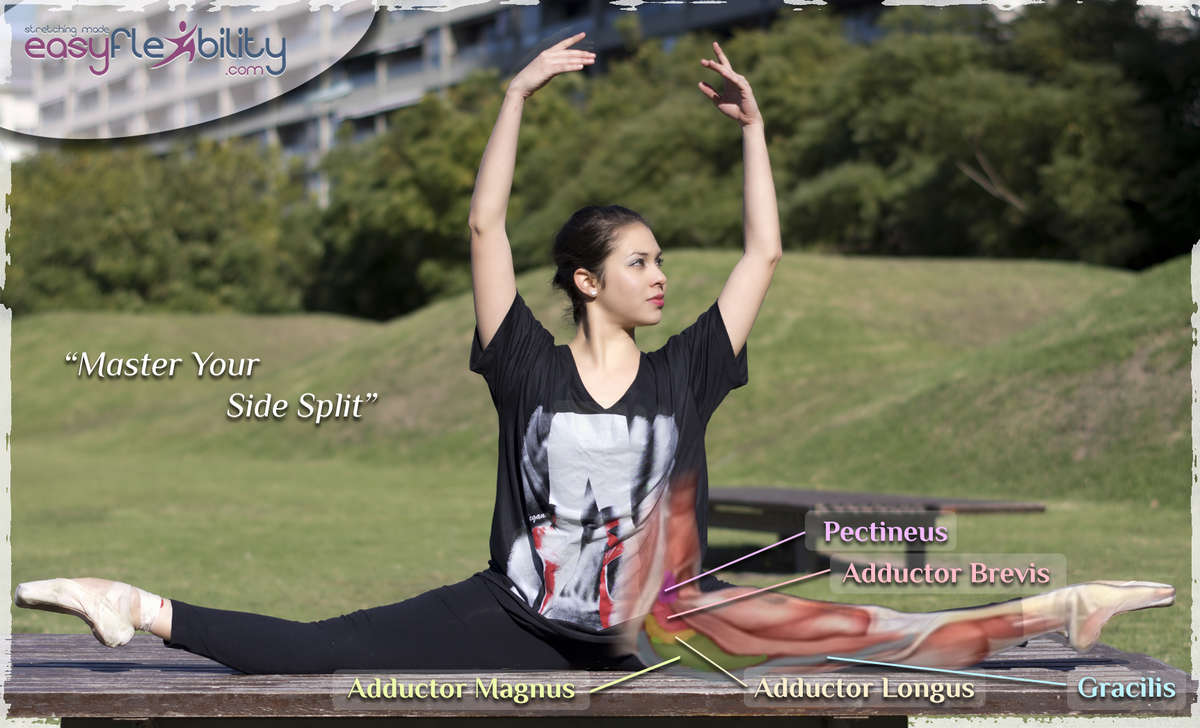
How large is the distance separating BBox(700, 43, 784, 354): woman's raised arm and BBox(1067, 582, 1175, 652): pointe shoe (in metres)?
1.05

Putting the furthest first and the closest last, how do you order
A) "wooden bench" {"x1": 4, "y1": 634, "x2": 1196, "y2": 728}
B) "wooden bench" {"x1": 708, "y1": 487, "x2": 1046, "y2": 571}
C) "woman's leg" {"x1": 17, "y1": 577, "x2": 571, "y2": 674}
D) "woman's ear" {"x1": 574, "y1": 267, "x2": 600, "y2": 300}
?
"wooden bench" {"x1": 708, "y1": 487, "x2": 1046, "y2": 571}
"woman's ear" {"x1": 574, "y1": 267, "x2": 600, "y2": 300}
"woman's leg" {"x1": 17, "y1": 577, "x2": 571, "y2": 674}
"wooden bench" {"x1": 4, "y1": 634, "x2": 1196, "y2": 728}

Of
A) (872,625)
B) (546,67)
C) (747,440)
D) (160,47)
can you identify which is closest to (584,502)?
(872,625)

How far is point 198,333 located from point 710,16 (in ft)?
97.7

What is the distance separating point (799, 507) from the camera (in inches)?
448

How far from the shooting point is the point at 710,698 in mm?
3453

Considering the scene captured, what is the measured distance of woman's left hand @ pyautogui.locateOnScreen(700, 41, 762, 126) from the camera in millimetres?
3955

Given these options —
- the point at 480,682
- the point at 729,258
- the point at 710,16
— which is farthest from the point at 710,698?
the point at 710,16

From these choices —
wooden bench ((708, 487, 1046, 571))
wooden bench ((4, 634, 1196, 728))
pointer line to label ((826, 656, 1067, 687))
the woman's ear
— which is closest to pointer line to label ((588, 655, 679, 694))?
wooden bench ((4, 634, 1196, 728))

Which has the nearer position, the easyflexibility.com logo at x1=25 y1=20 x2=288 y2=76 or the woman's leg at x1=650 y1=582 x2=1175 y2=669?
the woman's leg at x1=650 y1=582 x2=1175 y2=669

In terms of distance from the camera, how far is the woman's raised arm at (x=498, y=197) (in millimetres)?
3693

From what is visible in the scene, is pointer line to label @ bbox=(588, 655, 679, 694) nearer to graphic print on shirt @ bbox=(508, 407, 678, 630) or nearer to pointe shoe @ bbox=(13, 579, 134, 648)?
graphic print on shirt @ bbox=(508, 407, 678, 630)

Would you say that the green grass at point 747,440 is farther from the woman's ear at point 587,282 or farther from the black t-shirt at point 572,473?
the woman's ear at point 587,282

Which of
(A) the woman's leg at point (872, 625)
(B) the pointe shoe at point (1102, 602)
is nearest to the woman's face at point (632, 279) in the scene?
(A) the woman's leg at point (872, 625)

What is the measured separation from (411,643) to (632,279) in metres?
1.07
